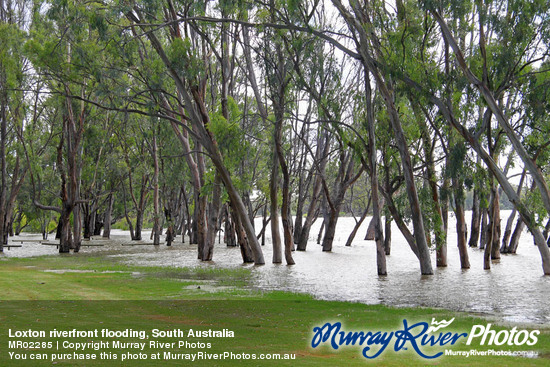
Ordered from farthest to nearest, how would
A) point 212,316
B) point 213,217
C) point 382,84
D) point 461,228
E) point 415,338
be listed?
point 213,217, point 461,228, point 382,84, point 212,316, point 415,338

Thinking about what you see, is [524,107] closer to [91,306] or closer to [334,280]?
[334,280]

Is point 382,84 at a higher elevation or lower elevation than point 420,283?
higher

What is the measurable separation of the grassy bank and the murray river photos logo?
0.13 metres

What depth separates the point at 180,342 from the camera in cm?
613

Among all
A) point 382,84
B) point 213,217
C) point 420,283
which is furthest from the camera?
point 213,217

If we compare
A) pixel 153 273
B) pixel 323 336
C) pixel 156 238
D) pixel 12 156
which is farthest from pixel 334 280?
pixel 12 156

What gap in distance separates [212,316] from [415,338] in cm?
291

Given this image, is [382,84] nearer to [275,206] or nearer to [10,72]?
[275,206]

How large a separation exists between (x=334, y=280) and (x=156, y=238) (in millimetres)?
19033

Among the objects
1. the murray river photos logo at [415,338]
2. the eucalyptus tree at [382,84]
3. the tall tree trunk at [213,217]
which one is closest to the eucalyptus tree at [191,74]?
the tall tree trunk at [213,217]

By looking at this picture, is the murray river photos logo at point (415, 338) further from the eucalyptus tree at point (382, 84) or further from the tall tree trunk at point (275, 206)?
the tall tree trunk at point (275, 206)

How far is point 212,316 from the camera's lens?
8.47 meters

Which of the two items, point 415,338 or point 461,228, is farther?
point 461,228

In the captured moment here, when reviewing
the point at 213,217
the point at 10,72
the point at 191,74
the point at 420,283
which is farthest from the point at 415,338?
the point at 10,72
